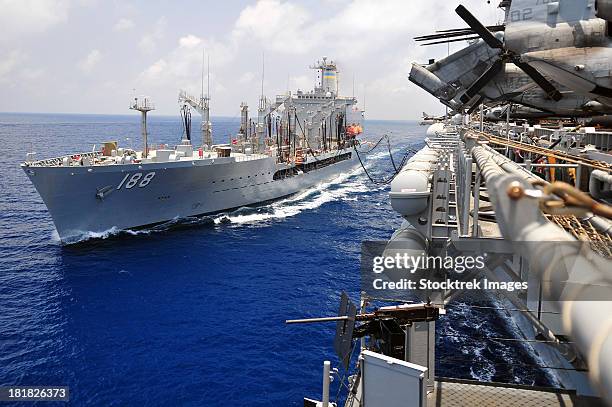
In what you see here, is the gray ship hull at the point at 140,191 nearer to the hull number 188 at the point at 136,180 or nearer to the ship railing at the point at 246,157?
the hull number 188 at the point at 136,180

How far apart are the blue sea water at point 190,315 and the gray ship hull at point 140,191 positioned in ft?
4.81

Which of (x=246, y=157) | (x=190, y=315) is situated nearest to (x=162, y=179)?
(x=246, y=157)

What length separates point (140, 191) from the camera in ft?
118

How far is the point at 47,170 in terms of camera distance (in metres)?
32.0

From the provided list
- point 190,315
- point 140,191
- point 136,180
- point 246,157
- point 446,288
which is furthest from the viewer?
point 246,157

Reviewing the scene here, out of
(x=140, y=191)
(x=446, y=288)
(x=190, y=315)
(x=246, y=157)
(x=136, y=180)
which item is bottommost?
(x=190, y=315)

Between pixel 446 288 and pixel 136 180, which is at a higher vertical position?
pixel 136 180

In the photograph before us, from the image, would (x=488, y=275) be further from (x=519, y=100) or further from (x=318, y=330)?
(x=519, y=100)

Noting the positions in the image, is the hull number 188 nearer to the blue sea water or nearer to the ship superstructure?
the blue sea water

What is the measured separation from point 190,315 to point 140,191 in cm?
1657

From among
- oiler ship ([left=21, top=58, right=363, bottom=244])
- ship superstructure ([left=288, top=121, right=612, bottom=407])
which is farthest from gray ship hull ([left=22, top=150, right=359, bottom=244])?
ship superstructure ([left=288, top=121, right=612, bottom=407])

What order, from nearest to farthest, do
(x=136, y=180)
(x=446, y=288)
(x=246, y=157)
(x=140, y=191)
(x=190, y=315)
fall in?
(x=446, y=288)
(x=190, y=315)
(x=136, y=180)
(x=140, y=191)
(x=246, y=157)

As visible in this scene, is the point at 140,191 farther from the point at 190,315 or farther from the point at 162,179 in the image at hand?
the point at 190,315

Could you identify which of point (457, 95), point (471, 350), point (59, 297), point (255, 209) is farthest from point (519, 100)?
point (255, 209)
